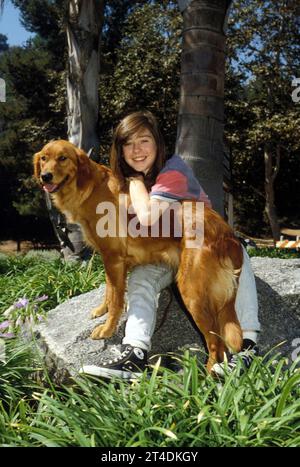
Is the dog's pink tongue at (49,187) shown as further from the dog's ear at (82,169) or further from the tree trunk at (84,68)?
the tree trunk at (84,68)

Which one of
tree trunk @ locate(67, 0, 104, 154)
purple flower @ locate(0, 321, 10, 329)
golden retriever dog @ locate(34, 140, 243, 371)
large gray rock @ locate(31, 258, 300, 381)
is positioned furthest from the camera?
tree trunk @ locate(67, 0, 104, 154)

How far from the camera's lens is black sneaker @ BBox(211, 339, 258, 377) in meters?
2.58

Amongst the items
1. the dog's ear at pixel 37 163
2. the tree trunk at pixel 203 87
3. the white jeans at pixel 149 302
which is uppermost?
the tree trunk at pixel 203 87

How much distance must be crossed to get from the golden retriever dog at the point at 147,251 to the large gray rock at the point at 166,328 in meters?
0.18

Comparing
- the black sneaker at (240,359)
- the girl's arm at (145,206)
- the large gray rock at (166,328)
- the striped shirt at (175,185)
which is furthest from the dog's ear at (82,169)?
the black sneaker at (240,359)

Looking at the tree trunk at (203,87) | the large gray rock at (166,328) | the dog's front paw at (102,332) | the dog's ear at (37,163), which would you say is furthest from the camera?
the tree trunk at (203,87)

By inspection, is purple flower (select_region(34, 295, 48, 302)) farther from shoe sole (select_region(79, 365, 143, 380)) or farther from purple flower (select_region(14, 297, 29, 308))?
shoe sole (select_region(79, 365, 143, 380))

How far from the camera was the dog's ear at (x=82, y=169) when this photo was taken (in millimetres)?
3000

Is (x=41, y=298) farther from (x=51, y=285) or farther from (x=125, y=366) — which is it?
(x=125, y=366)

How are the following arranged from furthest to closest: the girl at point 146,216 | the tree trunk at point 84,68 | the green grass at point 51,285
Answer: the tree trunk at point 84,68 < the green grass at point 51,285 < the girl at point 146,216

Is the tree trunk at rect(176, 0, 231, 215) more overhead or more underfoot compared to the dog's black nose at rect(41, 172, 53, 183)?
more overhead

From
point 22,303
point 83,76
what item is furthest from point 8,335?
point 83,76

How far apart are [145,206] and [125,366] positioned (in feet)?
2.90

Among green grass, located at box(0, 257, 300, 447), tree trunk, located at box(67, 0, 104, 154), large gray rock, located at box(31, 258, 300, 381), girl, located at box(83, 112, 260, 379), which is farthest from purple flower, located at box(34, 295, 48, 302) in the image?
tree trunk, located at box(67, 0, 104, 154)
